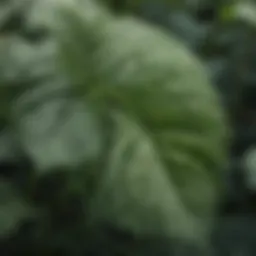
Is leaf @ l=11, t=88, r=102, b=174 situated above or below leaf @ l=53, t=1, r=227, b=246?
below

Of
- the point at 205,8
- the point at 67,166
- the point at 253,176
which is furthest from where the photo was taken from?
the point at 205,8

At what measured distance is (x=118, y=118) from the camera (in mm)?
751

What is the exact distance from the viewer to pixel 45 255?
822 mm

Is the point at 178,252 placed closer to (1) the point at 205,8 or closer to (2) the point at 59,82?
(2) the point at 59,82

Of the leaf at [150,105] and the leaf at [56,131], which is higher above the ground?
the leaf at [150,105]

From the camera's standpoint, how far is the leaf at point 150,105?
2.34ft

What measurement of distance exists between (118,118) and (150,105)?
0.03 metres

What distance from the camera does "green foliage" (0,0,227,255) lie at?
71 centimetres

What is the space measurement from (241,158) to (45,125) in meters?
0.27

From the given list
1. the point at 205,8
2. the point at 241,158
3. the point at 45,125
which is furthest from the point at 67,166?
the point at 205,8

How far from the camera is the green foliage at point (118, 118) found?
27.8 inches

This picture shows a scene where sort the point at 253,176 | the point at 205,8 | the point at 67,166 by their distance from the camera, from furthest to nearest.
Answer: the point at 205,8 < the point at 253,176 < the point at 67,166

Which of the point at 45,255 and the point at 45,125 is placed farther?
the point at 45,255

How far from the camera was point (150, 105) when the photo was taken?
29.5 inches
